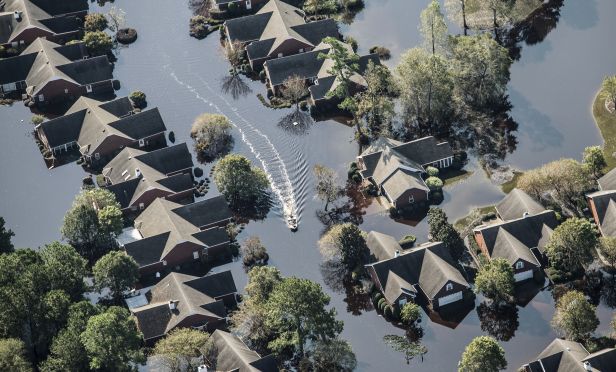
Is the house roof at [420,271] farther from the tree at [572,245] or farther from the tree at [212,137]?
the tree at [212,137]

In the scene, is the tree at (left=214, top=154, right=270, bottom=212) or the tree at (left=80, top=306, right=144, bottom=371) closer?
the tree at (left=80, top=306, right=144, bottom=371)

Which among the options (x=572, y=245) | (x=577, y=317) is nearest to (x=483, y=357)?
(x=577, y=317)

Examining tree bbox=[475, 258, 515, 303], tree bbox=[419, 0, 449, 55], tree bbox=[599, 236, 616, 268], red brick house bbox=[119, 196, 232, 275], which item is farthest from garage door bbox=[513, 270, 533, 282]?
tree bbox=[419, 0, 449, 55]

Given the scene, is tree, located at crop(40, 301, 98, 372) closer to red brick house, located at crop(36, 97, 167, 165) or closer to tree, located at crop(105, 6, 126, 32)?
red brick house, located at crop(36, 97, 167, 165)

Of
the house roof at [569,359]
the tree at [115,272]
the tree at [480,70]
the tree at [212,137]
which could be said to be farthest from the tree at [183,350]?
the tree at [480,70]

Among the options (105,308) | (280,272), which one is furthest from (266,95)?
(105,308)

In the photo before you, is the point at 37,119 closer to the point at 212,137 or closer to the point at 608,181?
the point at 212,137
